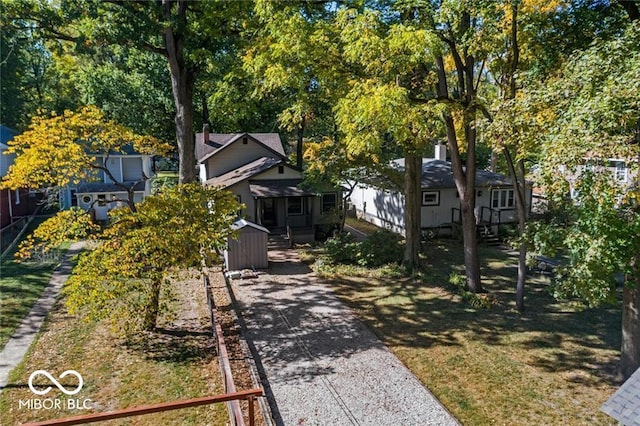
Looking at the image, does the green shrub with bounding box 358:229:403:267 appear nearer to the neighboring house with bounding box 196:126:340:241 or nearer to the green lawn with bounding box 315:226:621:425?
the green lawn with bounding box 315:226:621:425

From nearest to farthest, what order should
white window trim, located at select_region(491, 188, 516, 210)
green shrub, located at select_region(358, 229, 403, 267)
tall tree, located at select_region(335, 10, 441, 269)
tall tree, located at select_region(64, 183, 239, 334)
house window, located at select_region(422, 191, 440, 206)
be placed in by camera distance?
tall tree, located at select_region(64, 183, 239, 334) → tall tree, located at select_region(335, 10, 441, 269) → green shrub, located at select_region(358, 229, 403, 267) → house window, located at select_region(422, 191, 440, 206) → white window trim, located at select_region(491, 188, 516, 210)

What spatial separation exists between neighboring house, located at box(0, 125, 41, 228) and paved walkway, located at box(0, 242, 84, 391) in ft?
32.7

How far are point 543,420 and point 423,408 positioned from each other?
2140 mm

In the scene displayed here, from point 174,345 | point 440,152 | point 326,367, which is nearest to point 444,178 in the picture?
point 440,152

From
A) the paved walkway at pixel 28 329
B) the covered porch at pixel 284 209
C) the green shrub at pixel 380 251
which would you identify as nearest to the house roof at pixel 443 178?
the green shrub at pixel 380 251

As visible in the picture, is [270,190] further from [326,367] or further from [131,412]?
[131,412]

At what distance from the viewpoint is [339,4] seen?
52.1ft

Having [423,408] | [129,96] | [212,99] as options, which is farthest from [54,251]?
[423,408]

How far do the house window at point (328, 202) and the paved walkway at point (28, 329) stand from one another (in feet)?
42.6

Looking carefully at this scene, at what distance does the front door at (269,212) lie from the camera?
956 inches

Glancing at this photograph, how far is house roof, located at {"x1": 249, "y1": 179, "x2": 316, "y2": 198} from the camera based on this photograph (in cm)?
2261

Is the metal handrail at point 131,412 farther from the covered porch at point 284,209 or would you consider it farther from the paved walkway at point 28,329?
the covered porch at point 284,209

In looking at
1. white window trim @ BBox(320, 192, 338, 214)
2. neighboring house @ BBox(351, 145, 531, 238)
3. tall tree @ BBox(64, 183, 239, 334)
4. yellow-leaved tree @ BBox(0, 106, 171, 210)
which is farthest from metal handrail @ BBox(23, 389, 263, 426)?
white window trim @ BBox(320, 192, 338, 214)

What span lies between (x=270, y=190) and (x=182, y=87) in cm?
865
